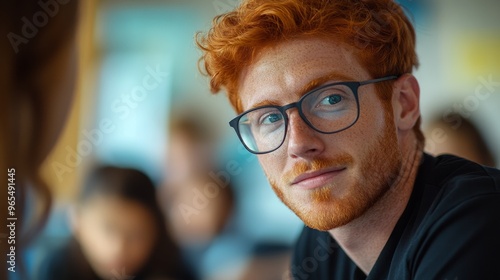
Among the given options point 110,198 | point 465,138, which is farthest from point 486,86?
point 110,198

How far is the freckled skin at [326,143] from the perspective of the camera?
0.86m

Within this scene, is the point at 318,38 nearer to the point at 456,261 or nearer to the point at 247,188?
the point at 456,261

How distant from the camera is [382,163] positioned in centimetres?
91

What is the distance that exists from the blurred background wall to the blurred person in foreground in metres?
0.72

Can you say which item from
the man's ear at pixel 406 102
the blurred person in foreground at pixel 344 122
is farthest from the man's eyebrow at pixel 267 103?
the man's ear at pixel 406 102

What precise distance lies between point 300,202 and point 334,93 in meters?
0.20

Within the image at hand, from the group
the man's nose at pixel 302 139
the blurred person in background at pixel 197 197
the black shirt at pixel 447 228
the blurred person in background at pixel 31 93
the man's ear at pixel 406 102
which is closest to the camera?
the black shirt at pixel 447 228

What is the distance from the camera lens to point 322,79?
89cm

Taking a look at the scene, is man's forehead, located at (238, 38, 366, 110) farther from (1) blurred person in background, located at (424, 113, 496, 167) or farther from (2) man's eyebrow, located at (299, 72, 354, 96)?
(1) blurred person in background, located at (424, 113, 496, 167)

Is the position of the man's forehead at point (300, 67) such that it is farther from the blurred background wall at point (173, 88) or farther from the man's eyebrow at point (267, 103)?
the blurred background wall at point (173, 88)

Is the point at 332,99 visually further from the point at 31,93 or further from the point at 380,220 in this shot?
the point at 31,93

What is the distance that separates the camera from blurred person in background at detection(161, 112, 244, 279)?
1739mm

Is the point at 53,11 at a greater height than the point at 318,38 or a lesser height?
greater

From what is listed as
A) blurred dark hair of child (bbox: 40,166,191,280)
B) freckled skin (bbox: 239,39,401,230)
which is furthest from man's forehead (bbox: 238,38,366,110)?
blurred dark hair of child (bbox: 40,166,191,280)
